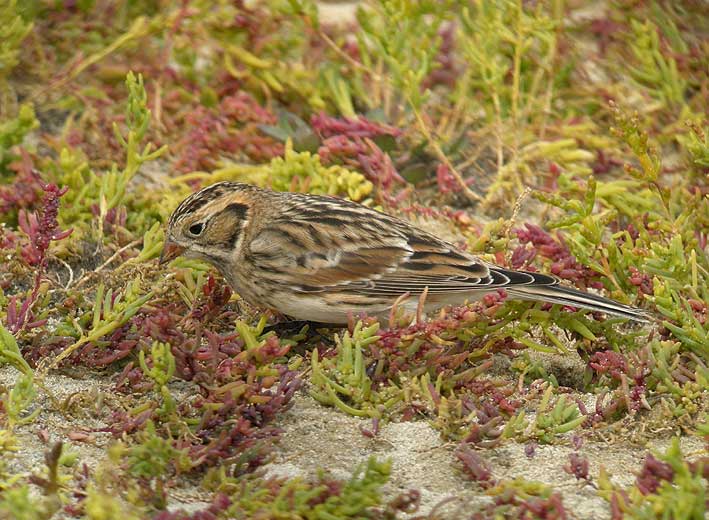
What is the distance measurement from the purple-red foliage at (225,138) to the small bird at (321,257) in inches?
54.5

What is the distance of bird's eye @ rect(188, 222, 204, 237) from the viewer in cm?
611

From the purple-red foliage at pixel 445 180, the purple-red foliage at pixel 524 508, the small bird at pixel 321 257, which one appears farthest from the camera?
the purple-red foliage at pixel 445 180

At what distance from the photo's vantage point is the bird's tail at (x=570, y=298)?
5582 mm

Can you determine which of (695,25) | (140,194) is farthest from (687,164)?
(140,194)

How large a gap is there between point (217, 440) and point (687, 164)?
394 centimetres

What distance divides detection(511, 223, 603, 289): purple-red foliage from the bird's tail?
0.41 m

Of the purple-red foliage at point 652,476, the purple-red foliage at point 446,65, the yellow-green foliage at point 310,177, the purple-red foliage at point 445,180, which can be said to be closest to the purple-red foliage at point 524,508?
the purple-red foliage at point 652,476

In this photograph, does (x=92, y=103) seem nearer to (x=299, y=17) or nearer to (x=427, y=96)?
(x=299, y=17)

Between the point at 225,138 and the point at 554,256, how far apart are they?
2.50m

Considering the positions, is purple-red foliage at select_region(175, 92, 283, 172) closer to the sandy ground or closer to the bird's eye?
the bird's eye

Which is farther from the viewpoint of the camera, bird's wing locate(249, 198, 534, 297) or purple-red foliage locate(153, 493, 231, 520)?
bird's wing locate(249, 198, 534, 297)

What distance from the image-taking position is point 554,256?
21.0 ft

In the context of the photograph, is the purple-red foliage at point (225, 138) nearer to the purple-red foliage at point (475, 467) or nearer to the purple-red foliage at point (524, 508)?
the purple-red foliage at point (475, 467)

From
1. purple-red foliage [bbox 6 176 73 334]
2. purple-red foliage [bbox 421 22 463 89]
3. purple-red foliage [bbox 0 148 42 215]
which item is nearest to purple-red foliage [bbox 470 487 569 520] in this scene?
purple-red foliage [bbox 6 176 73 334]
